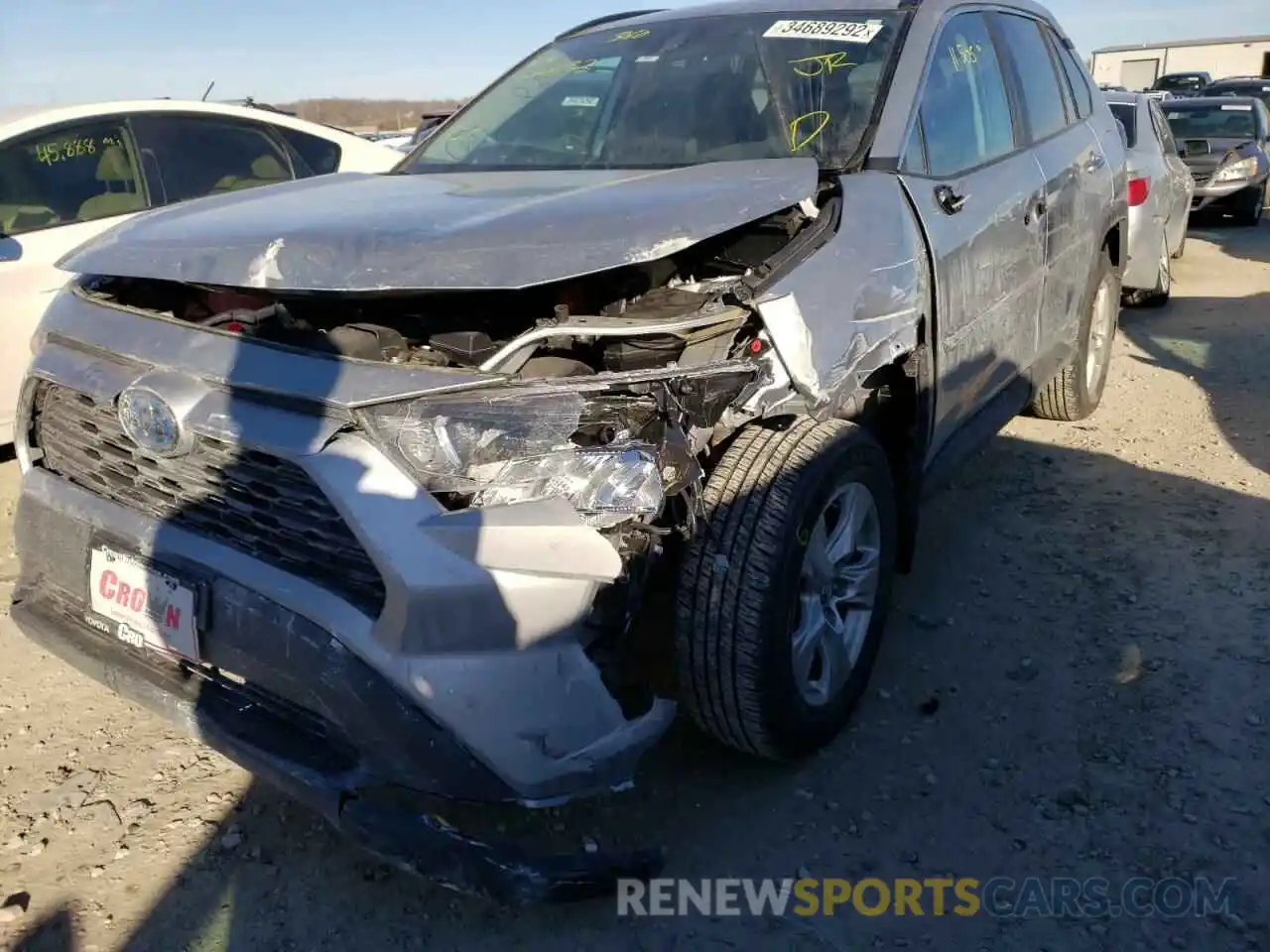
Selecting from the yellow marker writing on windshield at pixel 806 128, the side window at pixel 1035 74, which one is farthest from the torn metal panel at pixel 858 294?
the side window at pixel 1035 74

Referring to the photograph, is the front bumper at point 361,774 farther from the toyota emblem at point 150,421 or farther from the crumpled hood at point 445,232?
the crumpled hood at point 445,232

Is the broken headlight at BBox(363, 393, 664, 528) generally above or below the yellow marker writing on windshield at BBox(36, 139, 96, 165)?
below

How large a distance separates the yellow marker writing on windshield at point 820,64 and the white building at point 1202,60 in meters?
40.6

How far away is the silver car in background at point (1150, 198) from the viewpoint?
6586 millimetres

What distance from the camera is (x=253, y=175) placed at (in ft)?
17.9

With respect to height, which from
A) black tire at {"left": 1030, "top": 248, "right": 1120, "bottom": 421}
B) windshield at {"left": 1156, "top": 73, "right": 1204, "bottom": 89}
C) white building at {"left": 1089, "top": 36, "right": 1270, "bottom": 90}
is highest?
white building at {"left": 1089, "top": 36, "right": 1270, "bottom": 90}

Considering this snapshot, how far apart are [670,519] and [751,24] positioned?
81.0 inches

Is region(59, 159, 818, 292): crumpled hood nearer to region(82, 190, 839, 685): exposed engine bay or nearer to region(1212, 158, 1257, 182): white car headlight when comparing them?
region(82, 190, 839, 685): exposed engine bay

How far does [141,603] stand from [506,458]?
86cm

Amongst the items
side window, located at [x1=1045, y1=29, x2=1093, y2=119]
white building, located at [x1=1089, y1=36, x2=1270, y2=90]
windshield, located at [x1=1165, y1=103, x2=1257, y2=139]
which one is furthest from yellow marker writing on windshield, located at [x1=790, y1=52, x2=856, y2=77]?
white building, located at [x1=1089, y1=36, x2=1270, y2=90]

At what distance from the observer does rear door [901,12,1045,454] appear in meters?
3.01

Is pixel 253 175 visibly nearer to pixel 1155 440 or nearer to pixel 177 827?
pixel 177 827

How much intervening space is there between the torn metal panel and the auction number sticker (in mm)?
719

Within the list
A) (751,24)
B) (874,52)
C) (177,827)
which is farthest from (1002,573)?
(177,827)
